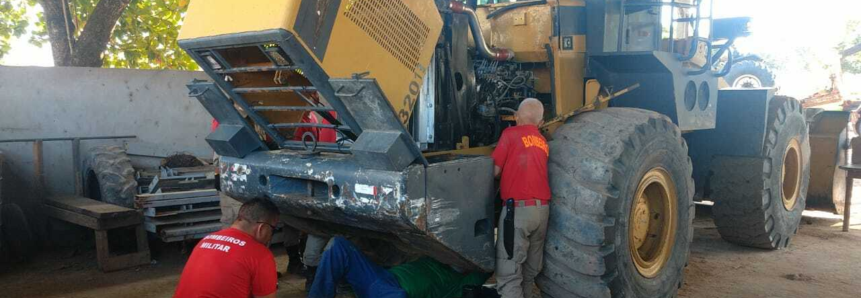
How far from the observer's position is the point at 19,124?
8.30 meters

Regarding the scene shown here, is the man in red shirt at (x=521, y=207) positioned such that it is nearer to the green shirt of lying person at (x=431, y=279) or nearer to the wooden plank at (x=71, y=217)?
the green shirt of lying person at (x=431, y=279)

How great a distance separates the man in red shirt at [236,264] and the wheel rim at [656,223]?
2.56 meters

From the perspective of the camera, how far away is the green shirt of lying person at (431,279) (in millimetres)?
4732

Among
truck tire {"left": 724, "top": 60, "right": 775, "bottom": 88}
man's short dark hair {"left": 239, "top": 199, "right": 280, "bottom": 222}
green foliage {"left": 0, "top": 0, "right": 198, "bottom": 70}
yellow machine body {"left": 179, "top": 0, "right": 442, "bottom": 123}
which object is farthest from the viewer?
truck tire {"left": 724, "top": 60, "right": 775, "bottom": 88}

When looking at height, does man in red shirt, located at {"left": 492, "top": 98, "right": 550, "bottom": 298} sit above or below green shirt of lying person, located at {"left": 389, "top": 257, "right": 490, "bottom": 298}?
above

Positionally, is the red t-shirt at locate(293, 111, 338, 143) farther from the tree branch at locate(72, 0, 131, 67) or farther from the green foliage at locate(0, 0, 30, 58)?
the green foliage at locate(0, 0, 30, 58)

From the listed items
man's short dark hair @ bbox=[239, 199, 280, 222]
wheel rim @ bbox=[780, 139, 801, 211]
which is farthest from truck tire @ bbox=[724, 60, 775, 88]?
man's short dark hair @ bbox=[239, 199, 280, 222]

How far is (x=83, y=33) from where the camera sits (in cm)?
976

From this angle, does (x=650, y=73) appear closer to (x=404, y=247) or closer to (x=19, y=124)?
(x=404, y=247)

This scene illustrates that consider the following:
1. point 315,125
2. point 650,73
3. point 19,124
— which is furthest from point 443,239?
point 19,124

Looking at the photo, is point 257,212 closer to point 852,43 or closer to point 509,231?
point 509,231

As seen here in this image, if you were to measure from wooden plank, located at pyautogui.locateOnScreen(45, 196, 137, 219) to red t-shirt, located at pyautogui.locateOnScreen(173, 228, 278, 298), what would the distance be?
381 cm

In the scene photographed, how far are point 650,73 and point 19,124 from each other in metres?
7.36

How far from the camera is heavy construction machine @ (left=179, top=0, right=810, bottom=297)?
3.56m
